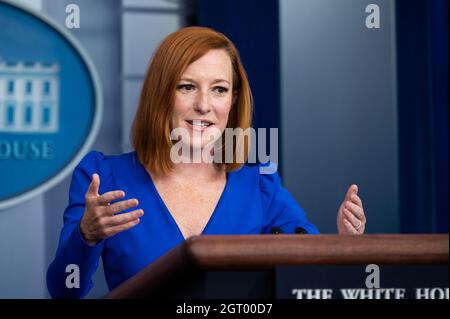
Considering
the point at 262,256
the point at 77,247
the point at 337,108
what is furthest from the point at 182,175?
the point at 337,108

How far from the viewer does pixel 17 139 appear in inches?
115

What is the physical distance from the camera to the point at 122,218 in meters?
1.12

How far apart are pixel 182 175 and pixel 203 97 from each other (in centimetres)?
17

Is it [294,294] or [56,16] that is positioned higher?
[56,16]

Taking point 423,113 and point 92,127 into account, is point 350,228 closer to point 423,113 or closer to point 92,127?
point 423,113

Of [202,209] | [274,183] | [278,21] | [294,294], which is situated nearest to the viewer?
[294,294]

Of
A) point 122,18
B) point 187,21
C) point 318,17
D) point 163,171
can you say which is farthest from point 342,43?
point 163,171

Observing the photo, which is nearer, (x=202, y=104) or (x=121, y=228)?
(x=121, y=228)

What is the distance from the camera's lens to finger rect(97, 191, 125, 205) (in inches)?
Result: 43.0

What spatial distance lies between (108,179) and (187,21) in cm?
162

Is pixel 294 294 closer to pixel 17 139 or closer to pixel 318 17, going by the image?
pixel 318 17

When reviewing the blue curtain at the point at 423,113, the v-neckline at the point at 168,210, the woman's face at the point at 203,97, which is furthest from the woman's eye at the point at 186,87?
the blue curtain at the point at 423,113

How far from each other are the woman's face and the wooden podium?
66 centimetres

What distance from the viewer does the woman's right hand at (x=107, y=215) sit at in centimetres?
110
